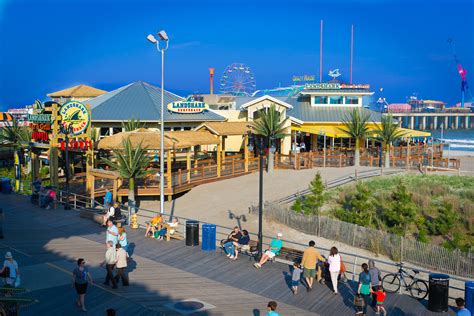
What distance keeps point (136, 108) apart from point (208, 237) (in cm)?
2592

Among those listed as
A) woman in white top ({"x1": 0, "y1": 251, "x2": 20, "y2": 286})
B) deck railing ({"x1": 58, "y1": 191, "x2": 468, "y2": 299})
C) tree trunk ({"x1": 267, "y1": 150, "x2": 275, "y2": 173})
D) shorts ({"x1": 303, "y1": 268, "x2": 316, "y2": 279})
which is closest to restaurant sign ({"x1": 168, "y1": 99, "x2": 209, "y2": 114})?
→ tree trunk ({"x1": 267, "y1": 150, "x2": 275, "y2": 173})

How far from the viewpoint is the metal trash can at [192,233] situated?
19.2m

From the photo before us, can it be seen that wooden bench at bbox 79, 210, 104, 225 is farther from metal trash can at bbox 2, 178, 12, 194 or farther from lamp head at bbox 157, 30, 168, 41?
metal trash can at bbox 2, 178, 12, 194

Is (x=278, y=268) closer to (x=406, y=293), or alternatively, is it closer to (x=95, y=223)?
(x=406, y=293)

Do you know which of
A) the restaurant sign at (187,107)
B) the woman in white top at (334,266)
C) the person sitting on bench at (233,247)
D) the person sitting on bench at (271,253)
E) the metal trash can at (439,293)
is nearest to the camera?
the metal trash can at (439,293)

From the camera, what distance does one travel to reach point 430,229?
24984 mm

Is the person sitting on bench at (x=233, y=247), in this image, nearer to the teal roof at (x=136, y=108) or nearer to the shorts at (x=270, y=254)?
the shorts at (x=270, y=254)

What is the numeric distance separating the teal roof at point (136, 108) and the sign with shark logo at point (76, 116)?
1100 cm

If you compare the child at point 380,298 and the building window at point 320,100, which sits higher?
the building window at point 320,100

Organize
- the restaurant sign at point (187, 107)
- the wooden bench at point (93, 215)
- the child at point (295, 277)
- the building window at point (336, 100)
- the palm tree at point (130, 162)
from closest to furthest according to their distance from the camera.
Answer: the child at point (295, 277) < the wooden bench at point (93, 215) < the palm tree at point (130, 162) < the restaurant sign at point (187, 107) < the building window at point (336, 100)

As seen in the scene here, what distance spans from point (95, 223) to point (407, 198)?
1395 cm

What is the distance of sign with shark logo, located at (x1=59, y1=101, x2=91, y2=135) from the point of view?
Result: 29.0 m

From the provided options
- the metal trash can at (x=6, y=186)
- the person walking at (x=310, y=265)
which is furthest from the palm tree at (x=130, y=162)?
the person walking at (x=310, y=265)

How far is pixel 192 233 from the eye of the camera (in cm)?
1919
